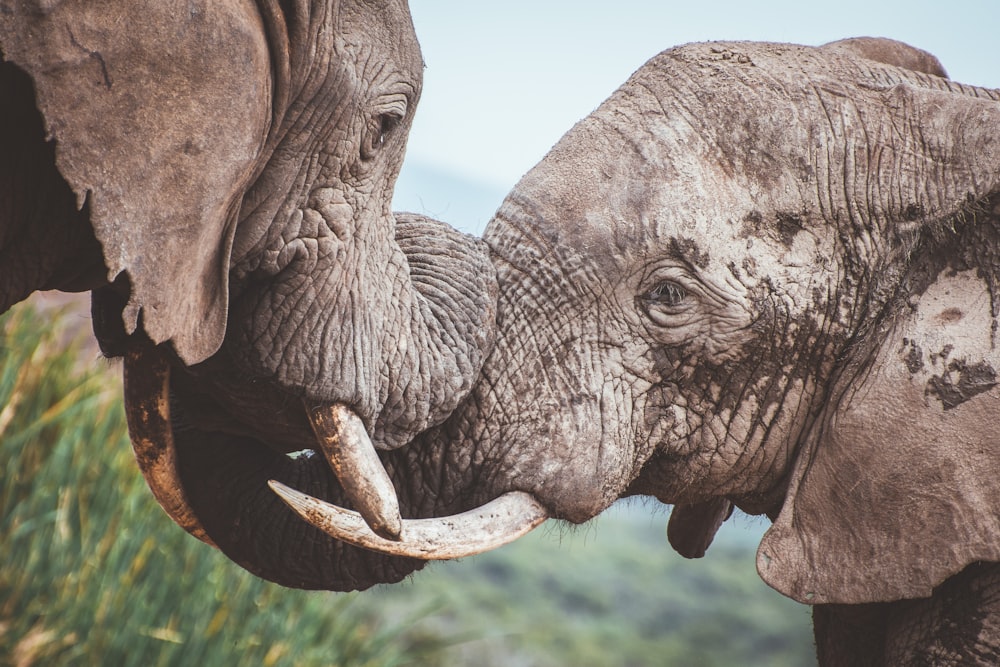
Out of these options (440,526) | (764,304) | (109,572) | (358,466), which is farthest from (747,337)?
(109,572)

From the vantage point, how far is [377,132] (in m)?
2.04

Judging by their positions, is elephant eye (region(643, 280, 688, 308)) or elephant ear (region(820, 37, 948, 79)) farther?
elephant ear (region(820, 37, 948, 79))

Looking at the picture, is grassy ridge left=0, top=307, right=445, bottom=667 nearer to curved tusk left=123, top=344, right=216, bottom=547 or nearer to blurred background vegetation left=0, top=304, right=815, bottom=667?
blurred background vegetation left=0, top=304, right=815, bottom=667

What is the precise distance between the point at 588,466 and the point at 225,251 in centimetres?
80

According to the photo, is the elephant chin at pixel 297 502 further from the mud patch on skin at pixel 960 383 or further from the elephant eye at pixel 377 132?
the mud patch on skin at pixel 960 383

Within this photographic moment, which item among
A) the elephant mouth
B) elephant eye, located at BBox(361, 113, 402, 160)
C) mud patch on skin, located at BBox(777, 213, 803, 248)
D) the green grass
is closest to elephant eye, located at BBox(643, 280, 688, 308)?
mud patch on skin, located at BBox(777, 213, 803, 248)

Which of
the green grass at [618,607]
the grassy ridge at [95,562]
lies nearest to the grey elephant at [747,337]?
the grassy ridge at [95,562]

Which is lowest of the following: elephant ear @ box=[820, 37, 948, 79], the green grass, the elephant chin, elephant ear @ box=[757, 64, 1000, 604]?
the green grass

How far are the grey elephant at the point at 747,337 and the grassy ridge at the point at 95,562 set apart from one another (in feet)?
5.55

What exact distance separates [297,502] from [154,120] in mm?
695

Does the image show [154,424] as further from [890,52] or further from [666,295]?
[890,52]

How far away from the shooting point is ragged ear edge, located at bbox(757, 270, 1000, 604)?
2.11 metres

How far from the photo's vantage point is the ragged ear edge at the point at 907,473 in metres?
2.11

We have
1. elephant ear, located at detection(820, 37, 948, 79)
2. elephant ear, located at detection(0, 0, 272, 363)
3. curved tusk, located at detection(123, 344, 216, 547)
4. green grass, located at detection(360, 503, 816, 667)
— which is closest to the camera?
elephant ear, located at detection(0, 0, 272, 363)
